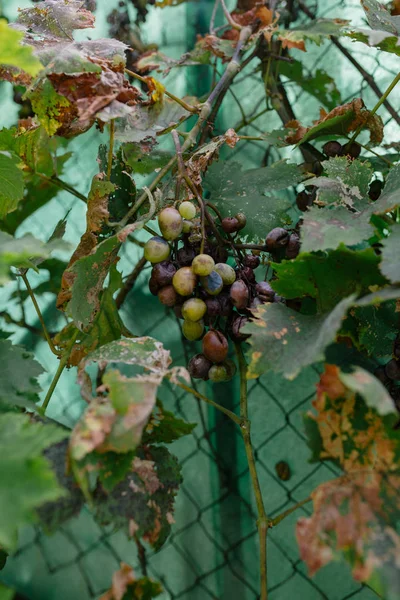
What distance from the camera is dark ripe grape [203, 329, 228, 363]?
62cm

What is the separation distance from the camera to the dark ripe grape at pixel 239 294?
62 centimetres

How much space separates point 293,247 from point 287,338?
0.19m

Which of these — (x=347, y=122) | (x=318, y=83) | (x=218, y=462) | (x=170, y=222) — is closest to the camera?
(x=170, y=222)

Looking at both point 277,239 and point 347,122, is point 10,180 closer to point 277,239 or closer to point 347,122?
point 277,239

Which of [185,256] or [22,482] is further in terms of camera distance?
[185,256]

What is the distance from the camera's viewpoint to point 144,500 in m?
0.51

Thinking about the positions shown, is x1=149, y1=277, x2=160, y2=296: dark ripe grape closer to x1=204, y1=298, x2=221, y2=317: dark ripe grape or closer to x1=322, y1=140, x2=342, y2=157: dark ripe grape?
x1=204, y1=298, x2=221, y2=317: dark ripe grape

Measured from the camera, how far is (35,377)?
1.90ft

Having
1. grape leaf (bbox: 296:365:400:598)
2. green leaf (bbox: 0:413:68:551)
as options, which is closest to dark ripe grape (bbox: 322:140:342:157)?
grape leaf (bbox: 296:365:400:598)

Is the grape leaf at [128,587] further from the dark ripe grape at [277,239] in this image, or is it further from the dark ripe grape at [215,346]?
the dark ripe grape at [277,239]

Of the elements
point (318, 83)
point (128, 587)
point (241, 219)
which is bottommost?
point (128, 587)

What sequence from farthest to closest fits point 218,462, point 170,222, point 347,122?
point 218,462 → point 347,122 → point 170,222

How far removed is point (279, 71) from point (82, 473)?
0.88 meters

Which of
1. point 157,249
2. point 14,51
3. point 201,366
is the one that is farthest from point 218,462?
point 14,51
